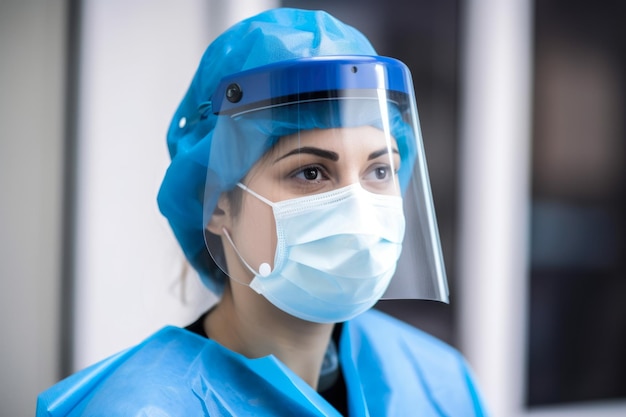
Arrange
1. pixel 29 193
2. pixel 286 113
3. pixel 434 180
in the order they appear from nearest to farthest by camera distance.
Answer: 1. pixel 286 113
2. pixel 29 193
3. pixel 434 180

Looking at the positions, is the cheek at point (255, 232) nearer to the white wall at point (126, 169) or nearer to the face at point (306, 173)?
the face at point (306, 173)

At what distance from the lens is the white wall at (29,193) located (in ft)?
3.51

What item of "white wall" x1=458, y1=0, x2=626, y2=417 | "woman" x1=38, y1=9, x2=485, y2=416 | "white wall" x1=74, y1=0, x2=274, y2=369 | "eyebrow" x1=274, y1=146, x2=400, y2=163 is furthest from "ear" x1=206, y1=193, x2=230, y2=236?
"white wall" x1=458, y1=0, x2=626, y2=417

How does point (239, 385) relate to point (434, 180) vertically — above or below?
below

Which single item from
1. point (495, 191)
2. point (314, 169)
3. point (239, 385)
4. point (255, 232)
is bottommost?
point (239, 385)

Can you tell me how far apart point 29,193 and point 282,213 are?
23.6 inches

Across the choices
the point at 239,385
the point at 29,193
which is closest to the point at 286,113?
the point at 239,385

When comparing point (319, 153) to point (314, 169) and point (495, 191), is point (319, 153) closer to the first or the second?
point (314, 169)

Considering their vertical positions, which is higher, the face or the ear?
the face

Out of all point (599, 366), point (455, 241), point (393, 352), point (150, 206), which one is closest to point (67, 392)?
point (150, 206)

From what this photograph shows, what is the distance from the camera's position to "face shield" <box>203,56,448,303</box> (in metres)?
0.80

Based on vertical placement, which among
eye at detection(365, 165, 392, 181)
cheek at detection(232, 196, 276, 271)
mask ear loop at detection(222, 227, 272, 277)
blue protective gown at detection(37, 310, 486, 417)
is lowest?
blue protective gown at detection(37, 310, 486, 417)

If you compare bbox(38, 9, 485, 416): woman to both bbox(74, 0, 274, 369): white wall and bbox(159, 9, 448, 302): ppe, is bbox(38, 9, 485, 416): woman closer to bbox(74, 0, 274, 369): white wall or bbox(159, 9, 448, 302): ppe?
bbox(159, 9, 448, 302): ppe

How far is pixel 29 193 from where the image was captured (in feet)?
3.58
